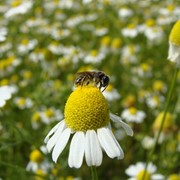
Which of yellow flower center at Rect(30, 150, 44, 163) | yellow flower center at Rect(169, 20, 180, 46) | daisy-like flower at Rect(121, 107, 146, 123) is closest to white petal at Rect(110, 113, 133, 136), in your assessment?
yellow flower center at Rect(169, 20, 180, 46)

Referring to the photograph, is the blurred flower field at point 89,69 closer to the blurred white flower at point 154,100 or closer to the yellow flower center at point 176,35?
the blurred white flower at point 154,100

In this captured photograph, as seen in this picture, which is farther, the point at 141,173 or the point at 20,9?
the point at 20,9

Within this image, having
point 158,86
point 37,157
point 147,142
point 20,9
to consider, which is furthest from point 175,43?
point 20,9

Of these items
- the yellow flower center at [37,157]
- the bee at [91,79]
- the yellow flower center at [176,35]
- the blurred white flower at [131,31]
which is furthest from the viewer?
the blurred white flower at [131,31]

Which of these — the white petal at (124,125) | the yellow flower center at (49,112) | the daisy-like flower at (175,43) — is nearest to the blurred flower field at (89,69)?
the yellow flower center at (49,112)

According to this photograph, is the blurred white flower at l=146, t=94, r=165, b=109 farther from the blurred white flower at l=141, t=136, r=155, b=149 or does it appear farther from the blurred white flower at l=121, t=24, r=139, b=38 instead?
the blurred white flower at l=121, t=24, r=139, b=38

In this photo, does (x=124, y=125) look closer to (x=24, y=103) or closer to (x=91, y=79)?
(x=91, y=79)

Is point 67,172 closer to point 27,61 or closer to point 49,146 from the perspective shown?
point 49,146
